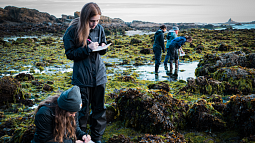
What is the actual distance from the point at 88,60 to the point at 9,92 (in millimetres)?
4225

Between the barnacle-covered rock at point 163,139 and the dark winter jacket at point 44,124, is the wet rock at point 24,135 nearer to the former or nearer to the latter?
the dark winter jacket at point 44,124

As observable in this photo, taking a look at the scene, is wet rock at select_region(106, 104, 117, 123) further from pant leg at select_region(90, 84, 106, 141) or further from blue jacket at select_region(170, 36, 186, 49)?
blue jacket at select_region(170, 36, 186, 49)

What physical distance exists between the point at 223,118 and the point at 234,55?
5837 mm

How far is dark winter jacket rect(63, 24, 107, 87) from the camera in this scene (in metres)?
3.20

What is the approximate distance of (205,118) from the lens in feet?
13.8

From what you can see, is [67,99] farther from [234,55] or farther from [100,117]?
[234,55]

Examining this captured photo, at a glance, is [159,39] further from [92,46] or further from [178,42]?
[92,46]

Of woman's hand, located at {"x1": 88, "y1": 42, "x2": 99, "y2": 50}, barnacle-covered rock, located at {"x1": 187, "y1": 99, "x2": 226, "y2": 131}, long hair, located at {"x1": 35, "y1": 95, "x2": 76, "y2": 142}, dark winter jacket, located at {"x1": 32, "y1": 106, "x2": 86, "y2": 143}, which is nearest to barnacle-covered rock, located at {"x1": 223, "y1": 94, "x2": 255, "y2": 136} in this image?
barnacle-covered rock, located at {"x1": 187, "y1": 99, "x2": 226, "y2": 131}

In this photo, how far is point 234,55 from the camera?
9.01m

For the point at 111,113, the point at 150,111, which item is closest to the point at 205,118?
the point at 150,111

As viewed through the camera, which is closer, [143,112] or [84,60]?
[84,60]

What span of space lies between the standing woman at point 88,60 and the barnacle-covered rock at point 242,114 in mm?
2820

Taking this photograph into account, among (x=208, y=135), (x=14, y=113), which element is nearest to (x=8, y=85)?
(x=14, y=113)

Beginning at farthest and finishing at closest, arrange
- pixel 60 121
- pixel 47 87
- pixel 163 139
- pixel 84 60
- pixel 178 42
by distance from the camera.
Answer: pixel 178 42 → pixel 47 87 → pixel 163 139 → pixel 84 60 → pixel 60 121
